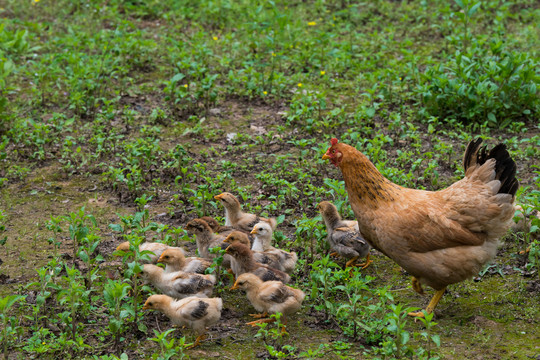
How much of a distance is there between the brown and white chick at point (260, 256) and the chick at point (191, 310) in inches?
35.0

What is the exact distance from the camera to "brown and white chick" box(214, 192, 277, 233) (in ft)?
24.6

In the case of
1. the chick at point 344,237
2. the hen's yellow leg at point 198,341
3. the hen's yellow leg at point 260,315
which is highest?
the chick at point 344,237

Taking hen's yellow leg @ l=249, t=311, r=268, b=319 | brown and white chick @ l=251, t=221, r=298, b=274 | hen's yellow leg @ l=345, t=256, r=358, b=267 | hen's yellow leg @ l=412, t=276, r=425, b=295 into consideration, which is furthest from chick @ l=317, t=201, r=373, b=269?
hen's yellow leg @ l=249, t=311, r=268, b=319

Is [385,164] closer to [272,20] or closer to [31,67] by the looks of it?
[272,20]

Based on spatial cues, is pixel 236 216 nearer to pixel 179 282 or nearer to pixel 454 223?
pixel 179 282

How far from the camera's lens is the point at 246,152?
963 centimetres

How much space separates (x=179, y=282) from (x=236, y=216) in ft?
4.94

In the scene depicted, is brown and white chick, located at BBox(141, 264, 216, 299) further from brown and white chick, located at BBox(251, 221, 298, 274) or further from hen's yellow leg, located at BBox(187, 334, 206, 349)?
brown and white chick, located at BBox(251, 221, 298, 274)

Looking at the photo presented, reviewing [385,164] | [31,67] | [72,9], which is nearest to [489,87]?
[385,164]

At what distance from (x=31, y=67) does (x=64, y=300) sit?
24.0ft

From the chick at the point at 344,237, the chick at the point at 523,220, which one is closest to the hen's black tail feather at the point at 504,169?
the chick at the point at 523,220

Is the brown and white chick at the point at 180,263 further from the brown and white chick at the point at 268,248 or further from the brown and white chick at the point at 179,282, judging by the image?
the brown and white chick at the point at 268,248

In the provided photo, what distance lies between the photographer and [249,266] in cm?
654

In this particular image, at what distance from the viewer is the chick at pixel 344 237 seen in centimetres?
698
